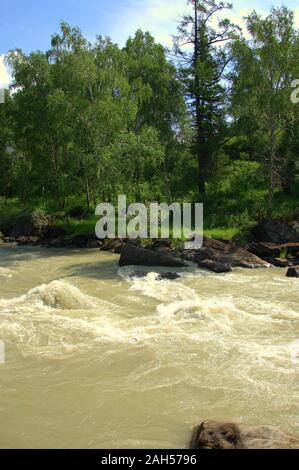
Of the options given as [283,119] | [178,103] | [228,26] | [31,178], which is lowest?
[31,178]

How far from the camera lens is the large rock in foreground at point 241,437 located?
5.75m

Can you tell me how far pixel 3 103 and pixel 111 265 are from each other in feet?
73.9

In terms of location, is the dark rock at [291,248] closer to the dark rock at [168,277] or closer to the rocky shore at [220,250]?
the rocky shore at [220,250]

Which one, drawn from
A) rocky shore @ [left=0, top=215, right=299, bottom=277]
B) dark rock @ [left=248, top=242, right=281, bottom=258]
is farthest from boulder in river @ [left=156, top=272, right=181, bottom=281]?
dark rock @ [left=248, top=242, right=281, bottom=258]

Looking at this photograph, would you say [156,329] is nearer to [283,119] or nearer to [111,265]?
[111,265]

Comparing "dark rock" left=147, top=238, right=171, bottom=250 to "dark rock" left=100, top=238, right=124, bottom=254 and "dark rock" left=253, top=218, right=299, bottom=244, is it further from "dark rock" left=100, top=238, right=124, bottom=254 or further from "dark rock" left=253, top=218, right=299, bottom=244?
"dark rock" left=253, top=218, right=299, bottom=244

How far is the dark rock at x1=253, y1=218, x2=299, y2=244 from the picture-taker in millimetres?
23016

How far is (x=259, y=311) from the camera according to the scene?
12.5 m

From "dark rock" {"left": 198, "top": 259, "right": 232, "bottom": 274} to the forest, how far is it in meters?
4.84

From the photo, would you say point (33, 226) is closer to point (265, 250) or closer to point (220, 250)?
point (220, 250)

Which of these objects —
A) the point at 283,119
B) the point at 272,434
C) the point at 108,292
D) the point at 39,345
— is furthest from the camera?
the point at 283,119

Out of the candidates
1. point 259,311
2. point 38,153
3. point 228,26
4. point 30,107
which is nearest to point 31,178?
point 38,153

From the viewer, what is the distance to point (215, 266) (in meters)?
19.0

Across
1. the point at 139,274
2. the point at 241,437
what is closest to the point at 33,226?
the point at 139,274
